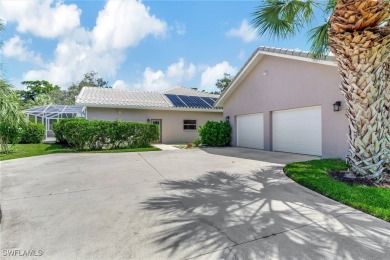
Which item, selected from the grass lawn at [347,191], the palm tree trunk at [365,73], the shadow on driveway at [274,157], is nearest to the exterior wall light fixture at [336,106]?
the shadow on driveway at [274,157]

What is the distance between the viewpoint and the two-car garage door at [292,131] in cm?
998

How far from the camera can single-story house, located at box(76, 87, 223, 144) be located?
1633 cm

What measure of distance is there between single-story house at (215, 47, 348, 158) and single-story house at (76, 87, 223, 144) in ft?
15.8

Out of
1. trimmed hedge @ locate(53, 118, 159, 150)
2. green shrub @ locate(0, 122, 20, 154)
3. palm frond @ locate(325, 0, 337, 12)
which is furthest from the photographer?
trimmed hedge @ locate(53, 118, 159, 150)

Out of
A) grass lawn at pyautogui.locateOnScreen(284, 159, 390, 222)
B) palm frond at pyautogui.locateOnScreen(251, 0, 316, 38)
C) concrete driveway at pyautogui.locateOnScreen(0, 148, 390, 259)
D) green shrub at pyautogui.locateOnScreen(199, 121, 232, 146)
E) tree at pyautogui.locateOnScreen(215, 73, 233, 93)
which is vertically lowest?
concrete driveway at pyautogui.locateOnScreen(0, 148, 390, 259)

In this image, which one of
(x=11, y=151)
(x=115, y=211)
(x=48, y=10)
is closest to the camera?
(x=115, y=211)

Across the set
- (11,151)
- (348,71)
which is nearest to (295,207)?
(348,71)

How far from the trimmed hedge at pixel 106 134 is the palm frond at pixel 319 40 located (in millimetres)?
10143

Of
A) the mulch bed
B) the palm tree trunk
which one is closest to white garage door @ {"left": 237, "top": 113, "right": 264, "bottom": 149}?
the mulch bed

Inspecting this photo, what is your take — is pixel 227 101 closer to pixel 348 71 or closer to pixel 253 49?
pixel 253 49

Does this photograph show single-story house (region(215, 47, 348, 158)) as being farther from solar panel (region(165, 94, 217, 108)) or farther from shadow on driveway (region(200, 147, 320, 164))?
solar panel (region(165, 94, 217, 108))

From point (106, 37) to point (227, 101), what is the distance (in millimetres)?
9698

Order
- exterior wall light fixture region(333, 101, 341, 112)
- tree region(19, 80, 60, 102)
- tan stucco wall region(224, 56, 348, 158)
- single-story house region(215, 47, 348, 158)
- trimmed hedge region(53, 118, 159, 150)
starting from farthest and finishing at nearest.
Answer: tree region(19, 80, 60, 102) → trimmed hedge region(53, 118, 159, 150) → single-story house region(215, 47, 348, 158) → tan stucco wall region(224, 56, 348, 158) → exterior wall light fixture region(333, 101, 341, 112)

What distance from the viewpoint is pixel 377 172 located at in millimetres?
5461
